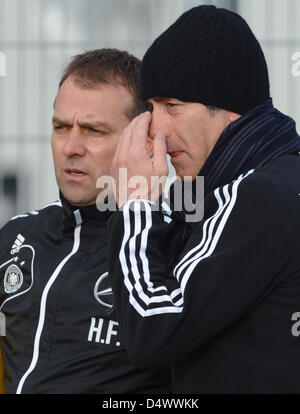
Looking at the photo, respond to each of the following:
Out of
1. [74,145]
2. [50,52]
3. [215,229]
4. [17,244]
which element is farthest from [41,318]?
[50,52]

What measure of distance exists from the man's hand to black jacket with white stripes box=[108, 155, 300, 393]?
11 cm

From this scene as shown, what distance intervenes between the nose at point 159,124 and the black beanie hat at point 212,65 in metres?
0.05

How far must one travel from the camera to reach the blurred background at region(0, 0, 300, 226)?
4.45 metres

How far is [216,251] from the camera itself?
1981 millimetres

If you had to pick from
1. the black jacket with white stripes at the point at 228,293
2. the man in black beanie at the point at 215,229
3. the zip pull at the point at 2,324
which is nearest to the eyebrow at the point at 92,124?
the man in black beanie at the point at 215,229

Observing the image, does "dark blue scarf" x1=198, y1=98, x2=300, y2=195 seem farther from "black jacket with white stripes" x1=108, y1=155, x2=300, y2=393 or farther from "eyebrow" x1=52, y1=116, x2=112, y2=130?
"eyebrow" x1=52, y1=116, x2=112, y2=130

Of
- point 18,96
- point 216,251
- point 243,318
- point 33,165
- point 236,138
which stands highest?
point 236,138

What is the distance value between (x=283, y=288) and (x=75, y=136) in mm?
905

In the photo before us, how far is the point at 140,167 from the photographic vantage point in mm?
2188

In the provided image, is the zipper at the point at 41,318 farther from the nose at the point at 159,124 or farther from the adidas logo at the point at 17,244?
the nose at the point at 159,124

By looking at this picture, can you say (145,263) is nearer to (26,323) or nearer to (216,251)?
(216,251)

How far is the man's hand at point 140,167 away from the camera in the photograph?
2162 mm

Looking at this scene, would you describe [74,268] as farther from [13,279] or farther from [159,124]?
[159,124]
